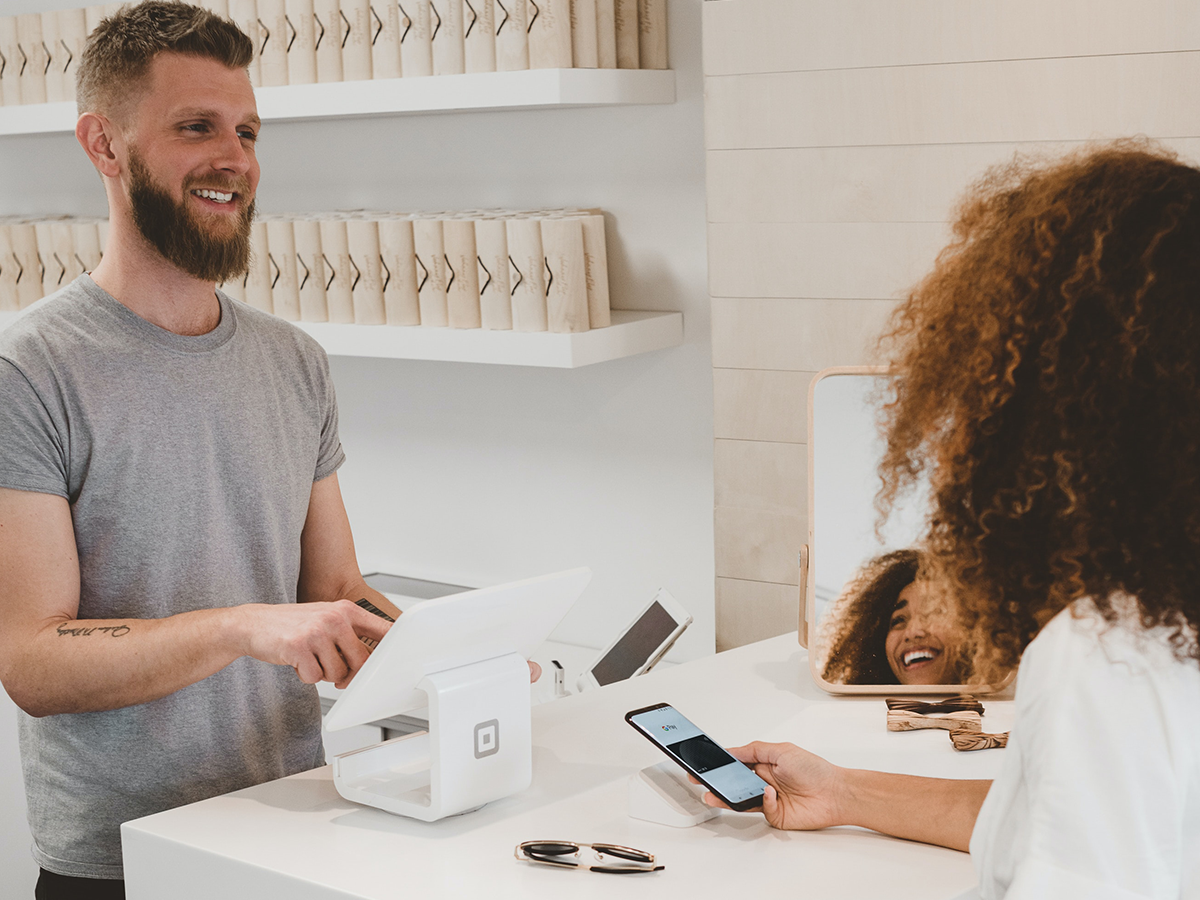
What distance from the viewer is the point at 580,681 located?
1911mm

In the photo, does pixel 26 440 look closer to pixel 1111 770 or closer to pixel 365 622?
pixel 365 622

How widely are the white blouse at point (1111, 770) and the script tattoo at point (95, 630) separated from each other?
92cm

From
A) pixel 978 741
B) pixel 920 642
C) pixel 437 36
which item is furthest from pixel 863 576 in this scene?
pixel 437 36

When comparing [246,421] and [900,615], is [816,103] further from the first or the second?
[246,421]

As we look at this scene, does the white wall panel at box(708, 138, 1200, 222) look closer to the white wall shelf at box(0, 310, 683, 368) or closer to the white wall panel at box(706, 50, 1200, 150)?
the white wall panel at box(706, 50, 1200, 150)

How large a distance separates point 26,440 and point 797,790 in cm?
88

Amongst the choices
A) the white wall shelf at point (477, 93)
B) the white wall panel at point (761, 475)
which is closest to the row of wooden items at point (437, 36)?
the white wall shelf at point (477, 93)

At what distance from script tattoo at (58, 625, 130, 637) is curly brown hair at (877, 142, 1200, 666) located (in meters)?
0.85

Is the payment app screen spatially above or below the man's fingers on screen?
below

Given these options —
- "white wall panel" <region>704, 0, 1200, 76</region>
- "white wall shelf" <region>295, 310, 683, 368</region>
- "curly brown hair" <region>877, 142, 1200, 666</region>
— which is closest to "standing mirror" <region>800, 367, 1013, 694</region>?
"white wall panel" <region>704, 0, 1200, 76</region>

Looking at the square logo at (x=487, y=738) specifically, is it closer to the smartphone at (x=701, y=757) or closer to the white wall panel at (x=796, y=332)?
the smartphone at (x=701, y=757)

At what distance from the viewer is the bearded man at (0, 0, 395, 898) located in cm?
132

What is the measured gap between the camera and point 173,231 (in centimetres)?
149

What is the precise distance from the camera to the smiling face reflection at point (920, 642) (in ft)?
5.38
